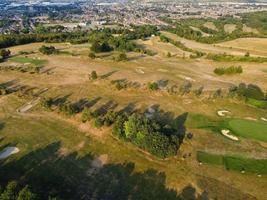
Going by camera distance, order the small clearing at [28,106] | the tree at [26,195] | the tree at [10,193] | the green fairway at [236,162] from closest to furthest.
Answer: the tree at [10,193]
the tree at [26,195]
the green fairway at [236,162]
the small clearing at [28,106]

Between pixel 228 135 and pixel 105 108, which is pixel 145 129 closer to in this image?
pixel 228 135

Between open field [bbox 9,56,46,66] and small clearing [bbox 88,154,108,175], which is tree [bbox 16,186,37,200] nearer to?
small clearing [bbox 88,154,108,175]

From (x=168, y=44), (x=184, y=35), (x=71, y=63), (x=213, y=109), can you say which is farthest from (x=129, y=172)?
(x=184, y=35)

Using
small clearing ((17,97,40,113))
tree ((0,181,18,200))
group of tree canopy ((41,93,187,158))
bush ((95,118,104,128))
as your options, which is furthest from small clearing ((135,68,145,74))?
tree ((0,181,18,200))

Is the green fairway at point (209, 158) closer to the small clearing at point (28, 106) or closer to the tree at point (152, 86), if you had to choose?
the tree at point (152, 86)

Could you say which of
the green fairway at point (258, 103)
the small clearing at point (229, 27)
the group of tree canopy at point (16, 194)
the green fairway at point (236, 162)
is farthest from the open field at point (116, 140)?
the small clearing at point (229, 27)

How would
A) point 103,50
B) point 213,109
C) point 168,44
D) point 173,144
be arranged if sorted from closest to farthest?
1. point 173,144
2. point 213,109
3. point 103,50
4. point 168,44

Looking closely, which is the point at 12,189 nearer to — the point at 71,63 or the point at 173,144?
the point at 173,144
